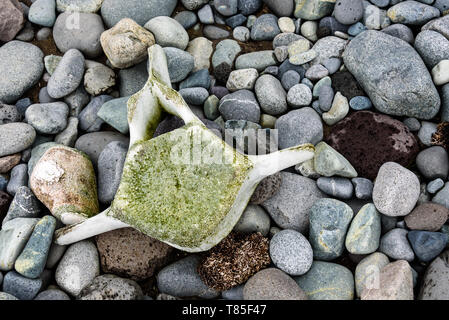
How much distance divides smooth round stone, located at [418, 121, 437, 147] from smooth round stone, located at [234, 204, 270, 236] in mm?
1490

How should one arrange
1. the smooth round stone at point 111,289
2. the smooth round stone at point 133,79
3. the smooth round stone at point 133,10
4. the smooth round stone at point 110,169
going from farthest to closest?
the smooth round stone at point 133,10 → the smooth round stone at point 133,79 → the smooth round stone at point 110,169 → the smooth round stone at point 111,289

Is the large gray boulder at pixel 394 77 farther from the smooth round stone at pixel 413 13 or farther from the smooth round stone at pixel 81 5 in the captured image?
the smooth round stone at pixel 81 5

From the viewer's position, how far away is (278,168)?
318 cm

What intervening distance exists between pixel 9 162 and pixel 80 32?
53.9 inches

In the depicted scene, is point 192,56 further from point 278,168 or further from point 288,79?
point 278,168

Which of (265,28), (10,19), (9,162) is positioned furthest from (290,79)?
(10,19)

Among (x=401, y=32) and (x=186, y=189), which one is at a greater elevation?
(x=401, y=32)

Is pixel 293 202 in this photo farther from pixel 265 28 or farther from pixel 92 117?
pixel 92 117

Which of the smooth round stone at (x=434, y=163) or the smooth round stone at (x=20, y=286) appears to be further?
the smooth round stone at (x=434, y=163)

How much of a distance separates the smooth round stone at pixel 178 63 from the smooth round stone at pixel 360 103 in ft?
4.85

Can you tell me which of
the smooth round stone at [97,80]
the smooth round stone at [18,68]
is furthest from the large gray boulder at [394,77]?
the smooth round stone at [18,68]

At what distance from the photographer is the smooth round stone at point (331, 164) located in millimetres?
3377

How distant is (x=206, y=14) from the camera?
4.24m

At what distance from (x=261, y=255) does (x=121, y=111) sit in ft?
5.60
